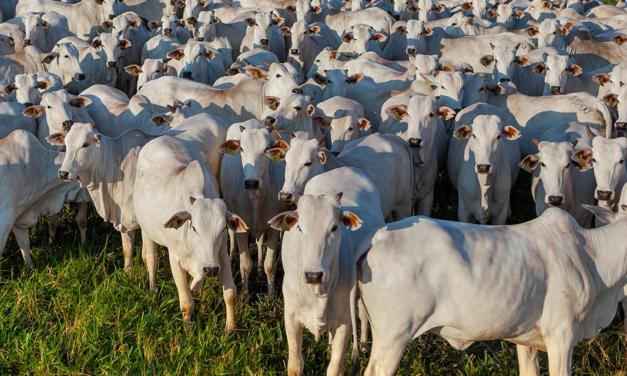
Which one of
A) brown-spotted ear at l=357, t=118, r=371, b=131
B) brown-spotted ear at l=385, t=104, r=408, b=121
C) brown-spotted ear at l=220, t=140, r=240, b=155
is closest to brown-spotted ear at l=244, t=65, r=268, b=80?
brown-spotted ear at l=357, t=118, r=371, b=131

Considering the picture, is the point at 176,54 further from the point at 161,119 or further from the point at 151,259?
the point at 151,259

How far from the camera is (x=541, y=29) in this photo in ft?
47.0

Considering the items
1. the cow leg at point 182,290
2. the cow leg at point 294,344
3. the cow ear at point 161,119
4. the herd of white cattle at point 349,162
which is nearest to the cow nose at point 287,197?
the herd of white cattle at point 349,162

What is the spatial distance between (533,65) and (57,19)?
854cm

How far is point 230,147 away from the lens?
837cm

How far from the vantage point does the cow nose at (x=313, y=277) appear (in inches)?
227

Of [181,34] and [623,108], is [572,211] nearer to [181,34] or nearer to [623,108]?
[623,108]

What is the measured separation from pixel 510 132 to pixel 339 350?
12.0 feet

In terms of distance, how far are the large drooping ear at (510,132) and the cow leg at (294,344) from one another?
3.67 m

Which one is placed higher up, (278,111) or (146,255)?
(278,111)

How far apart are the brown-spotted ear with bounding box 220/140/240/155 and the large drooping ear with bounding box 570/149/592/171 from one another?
3235 mm

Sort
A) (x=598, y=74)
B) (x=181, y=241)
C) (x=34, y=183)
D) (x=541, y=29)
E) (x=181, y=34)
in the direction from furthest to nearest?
1. (x=181, y=34)
2. (x=541, y=29)
3. (x=598, y=74)
4. (x=34, y=183)
5. (x=181, y=241)

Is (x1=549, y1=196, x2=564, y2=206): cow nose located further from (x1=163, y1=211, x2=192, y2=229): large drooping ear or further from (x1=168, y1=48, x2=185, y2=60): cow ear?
(x1=168, y1=48, x2=185, y2=60): cow ear

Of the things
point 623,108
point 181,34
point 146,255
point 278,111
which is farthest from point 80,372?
point 181,34
